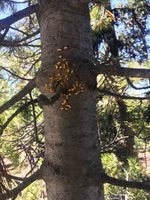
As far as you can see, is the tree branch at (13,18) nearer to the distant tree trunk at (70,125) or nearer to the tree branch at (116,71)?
the distant tree trunk at (70,125)

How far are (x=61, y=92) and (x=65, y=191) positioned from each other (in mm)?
204

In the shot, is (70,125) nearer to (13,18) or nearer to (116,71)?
(116,71)

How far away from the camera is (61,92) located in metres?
0.86

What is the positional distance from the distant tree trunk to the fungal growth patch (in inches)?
0.4

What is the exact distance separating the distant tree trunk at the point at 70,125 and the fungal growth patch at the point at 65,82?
10 mm

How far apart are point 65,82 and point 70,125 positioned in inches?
3.6

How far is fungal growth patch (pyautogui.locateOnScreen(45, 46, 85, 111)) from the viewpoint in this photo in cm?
85

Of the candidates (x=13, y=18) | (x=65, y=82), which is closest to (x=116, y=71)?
(x=65, y=82)

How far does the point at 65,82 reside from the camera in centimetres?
86

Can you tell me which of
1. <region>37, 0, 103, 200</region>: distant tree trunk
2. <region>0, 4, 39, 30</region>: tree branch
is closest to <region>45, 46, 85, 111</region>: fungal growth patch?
<region>37, 0, 103, 200</region>: distant tree trunk

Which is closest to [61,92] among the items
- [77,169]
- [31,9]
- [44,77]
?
[44,77]

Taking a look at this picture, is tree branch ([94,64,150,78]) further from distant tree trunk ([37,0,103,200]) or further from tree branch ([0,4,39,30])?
tree branch ([0,4,39,30])

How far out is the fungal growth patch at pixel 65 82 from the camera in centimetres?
85

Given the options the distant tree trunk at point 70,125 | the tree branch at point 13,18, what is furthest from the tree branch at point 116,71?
the tree branch at point 13,18
